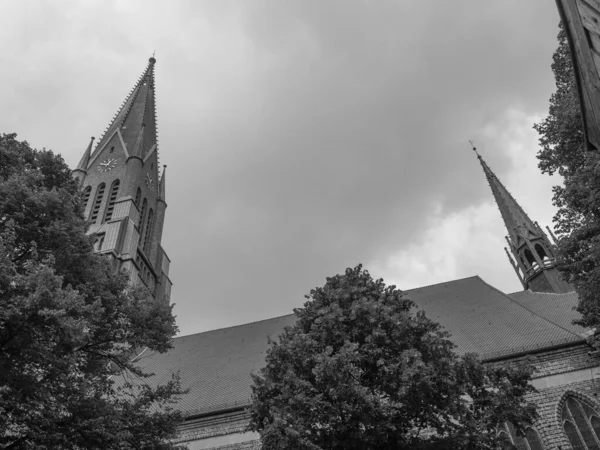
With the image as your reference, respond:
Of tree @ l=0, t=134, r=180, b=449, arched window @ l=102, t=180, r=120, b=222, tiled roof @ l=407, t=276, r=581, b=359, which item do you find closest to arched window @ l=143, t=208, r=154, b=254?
arched window @ l=102, t=180, r=120, b=222

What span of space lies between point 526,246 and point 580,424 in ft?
56.4

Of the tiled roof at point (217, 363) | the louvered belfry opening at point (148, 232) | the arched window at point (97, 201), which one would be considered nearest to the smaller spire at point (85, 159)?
the arched window at point (97, 201)

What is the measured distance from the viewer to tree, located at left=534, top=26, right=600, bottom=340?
943cm

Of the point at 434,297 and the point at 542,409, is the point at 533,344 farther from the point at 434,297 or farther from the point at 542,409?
→ the point at 434,297

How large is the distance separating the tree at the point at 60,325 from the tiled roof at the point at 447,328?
6654 millimetres

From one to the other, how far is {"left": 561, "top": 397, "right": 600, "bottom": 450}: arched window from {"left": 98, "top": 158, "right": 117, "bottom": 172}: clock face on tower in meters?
28.7

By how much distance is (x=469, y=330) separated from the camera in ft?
51.8

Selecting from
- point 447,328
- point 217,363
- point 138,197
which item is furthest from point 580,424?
point 138,197

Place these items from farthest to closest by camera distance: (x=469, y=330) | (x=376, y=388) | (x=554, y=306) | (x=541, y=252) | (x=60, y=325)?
(x=541, y=252) < (x=554, y=306) < (x=469, y=330) < (x=376, y=388) < (x=60, y=325)

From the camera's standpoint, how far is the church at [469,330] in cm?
1246

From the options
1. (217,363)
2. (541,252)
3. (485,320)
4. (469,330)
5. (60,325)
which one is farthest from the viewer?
(541,252)

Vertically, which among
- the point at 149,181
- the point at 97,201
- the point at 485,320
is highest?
the point at 149,181

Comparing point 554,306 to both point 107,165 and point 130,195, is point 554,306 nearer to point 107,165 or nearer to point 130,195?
point 130,195

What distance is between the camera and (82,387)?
7.72m
